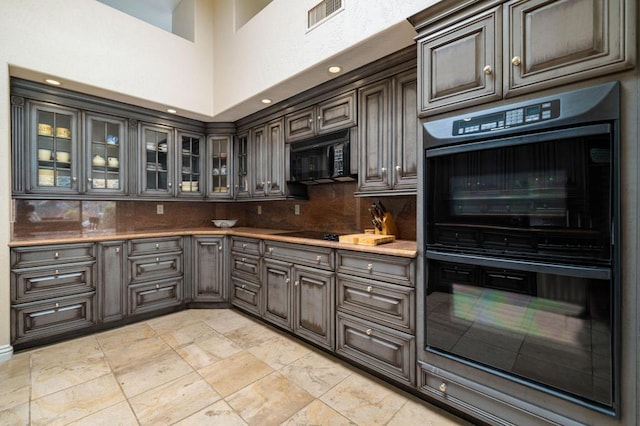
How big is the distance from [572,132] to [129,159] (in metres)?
4.05

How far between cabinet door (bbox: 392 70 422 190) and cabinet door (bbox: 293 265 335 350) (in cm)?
96

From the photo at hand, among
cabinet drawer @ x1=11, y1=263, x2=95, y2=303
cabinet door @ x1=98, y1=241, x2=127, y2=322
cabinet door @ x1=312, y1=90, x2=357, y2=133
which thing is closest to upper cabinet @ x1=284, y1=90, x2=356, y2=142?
cabinet door @ x1=312, y1=90, x2=357, y2=133

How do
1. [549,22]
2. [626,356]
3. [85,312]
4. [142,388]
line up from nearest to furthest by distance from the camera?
[626,356]
[549,22]
[142,388]
[85,312]

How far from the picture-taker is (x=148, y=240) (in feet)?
10.7

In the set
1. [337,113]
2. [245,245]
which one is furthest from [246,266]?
[337,113]

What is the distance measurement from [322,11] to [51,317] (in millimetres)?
3713

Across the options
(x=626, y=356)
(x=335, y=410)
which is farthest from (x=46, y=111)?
(x=626, y=356)

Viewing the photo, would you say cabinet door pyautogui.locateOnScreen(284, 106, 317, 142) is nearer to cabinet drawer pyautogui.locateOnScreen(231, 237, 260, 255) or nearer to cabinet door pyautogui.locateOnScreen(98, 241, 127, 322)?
cabinet drawer pyautogui.locateOnScreen(231, 237, 260, 255)

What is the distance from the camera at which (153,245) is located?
332 cm

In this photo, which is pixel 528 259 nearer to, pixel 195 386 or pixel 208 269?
pixel 195 386

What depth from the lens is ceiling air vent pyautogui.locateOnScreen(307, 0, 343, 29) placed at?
2340 mm

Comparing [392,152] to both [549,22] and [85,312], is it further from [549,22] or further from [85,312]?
[85,312]

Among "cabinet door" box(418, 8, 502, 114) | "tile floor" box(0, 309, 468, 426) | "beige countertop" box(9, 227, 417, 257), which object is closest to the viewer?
"cabinet door" box(418, 8, 502, 114)

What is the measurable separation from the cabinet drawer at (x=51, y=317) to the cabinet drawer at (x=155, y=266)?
0.44 meters
